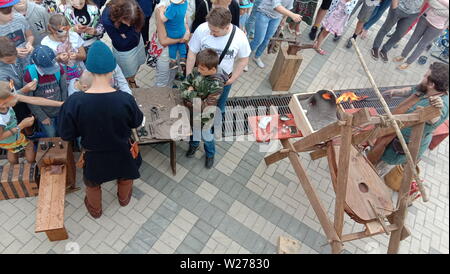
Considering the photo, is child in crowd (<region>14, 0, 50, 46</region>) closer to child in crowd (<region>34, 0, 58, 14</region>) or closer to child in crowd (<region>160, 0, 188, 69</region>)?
child in crowd (<region>34, 0, 58, 14</region>)

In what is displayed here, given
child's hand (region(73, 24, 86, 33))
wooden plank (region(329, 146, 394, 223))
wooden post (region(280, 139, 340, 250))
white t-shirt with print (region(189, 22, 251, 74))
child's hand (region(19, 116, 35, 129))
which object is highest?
white t-shirt with print (region(189, 22, 251, 74))

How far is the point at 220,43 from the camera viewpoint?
424 centimetres

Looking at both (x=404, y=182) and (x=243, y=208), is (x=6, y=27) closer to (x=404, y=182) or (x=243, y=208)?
(x=243, y=208)

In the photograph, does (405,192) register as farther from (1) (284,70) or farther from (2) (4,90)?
(2) (4,90)

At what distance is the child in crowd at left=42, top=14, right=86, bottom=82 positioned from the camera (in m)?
3.97

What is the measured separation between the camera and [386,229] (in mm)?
3543

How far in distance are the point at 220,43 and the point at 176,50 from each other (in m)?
0.92

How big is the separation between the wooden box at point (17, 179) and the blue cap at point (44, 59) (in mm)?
1174

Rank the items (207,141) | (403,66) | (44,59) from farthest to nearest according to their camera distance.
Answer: (403,66) → (207,141) → (44,59)

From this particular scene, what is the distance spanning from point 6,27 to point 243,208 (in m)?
3.61

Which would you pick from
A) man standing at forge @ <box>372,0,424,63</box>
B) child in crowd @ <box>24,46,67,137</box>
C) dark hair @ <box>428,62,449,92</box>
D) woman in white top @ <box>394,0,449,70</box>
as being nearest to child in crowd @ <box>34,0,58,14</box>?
child in crowd @ <box>24,46,67,137</box>

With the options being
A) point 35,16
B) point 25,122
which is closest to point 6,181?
point 25,122

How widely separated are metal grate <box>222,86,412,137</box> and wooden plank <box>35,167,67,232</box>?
7.90 ft

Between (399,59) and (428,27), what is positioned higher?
(428,27)
